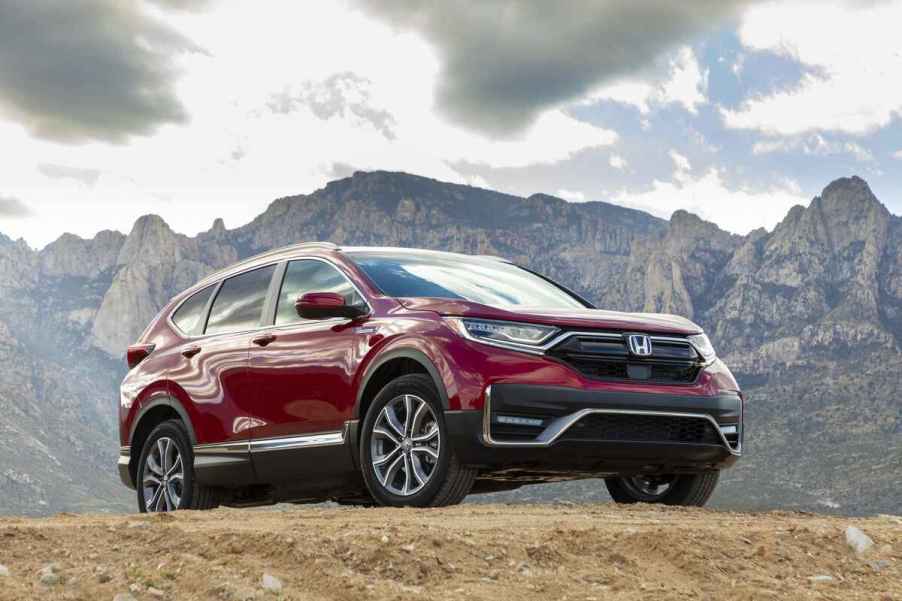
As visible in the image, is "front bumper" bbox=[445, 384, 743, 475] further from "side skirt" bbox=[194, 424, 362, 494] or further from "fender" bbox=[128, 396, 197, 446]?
"fender" bbox=[128, 396, 197, 446]

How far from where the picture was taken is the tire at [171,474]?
8.51 metres

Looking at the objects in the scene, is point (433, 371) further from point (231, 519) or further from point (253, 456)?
point (253, 456)

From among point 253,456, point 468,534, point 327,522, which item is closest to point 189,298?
point 253,456

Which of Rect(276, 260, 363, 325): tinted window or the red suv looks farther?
Rect(276, 260, 363, 325): tinted window

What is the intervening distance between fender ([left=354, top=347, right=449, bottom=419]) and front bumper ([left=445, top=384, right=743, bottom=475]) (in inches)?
6.5

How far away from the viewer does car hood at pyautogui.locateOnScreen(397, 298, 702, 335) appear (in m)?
6.72

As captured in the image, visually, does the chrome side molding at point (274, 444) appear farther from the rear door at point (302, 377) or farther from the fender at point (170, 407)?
the fender at point (170, 407)

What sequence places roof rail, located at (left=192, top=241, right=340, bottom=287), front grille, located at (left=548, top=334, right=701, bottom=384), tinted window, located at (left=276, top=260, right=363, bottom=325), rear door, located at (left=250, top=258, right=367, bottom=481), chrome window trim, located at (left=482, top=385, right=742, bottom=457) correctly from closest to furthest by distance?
chrome window trim, located at (left=482, top=385, right=742, bottom=457), front grille, located at (left=548, top=334, right=701, bottom=384), rear door, located at (left=250, top=258, right=367, bottom=481), tinted window, located at (left=276, top=260, right=363, bottom=325), roof rail, located at (left=192, top=241, right=340, bottom=287)

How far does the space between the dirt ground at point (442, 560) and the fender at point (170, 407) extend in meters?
2.61

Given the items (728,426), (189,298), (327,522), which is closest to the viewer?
(327,522)

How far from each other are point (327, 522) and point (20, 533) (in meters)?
1.46

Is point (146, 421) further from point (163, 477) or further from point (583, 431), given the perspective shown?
point (583, 431)

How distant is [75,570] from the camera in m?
4.52

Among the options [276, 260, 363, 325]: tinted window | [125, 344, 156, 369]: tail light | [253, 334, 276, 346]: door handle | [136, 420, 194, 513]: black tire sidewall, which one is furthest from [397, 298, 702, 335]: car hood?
[125, 344, 156, 369]: tail light
